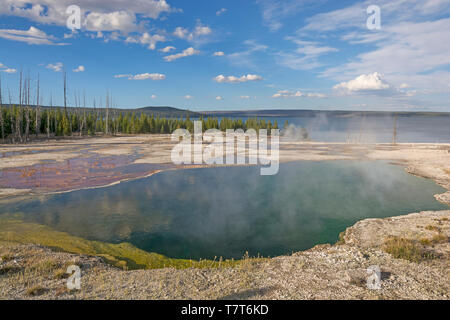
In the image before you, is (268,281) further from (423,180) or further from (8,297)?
(423,180)

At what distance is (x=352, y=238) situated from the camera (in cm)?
1399

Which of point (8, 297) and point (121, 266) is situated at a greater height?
point (8, 297)

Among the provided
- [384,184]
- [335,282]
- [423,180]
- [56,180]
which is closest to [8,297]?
[335,282]

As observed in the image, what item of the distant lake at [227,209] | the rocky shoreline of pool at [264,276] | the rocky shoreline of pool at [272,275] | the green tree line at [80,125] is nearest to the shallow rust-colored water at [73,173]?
the distant lake at [227,209]

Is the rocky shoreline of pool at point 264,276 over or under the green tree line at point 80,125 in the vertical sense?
under

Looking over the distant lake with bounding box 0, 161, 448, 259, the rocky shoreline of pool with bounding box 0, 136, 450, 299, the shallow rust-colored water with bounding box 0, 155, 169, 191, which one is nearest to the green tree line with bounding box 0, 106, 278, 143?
the shallow rust-colored water with bounding box 0, 155, 169, 191

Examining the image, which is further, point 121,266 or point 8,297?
point 121,266

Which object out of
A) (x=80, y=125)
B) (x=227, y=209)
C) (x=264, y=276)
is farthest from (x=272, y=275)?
(x=80, y=125)

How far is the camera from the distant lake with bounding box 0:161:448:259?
14.7m

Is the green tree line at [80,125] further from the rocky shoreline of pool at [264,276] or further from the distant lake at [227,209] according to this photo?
the rocky shoreline of pool at [264,276]

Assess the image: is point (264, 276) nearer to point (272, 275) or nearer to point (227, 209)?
point (272, 275)

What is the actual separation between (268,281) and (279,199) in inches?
535

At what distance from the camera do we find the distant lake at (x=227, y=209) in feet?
48.1

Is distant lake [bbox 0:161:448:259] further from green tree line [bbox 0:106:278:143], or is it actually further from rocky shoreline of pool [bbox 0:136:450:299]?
green tree line [bbox 0:106:278:143]
